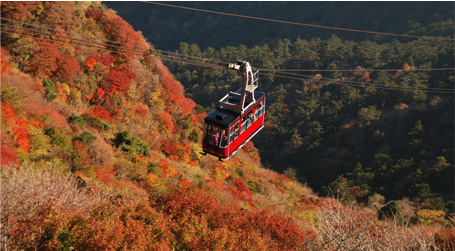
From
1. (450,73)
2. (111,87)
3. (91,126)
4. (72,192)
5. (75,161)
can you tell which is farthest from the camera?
(450,73)

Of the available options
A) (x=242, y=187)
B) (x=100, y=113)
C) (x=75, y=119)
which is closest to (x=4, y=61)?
(x=75, y=119)

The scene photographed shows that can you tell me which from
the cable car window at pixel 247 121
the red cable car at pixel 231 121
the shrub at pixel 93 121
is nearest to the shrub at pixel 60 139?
the shrub at pixel 93 121

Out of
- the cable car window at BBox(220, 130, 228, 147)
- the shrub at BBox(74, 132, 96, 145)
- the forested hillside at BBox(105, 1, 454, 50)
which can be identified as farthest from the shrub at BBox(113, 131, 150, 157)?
the forested hillside at BBox(105, 1, 454, 50)

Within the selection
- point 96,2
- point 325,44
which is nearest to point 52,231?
point 96,2

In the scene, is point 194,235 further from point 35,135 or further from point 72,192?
point 35,135

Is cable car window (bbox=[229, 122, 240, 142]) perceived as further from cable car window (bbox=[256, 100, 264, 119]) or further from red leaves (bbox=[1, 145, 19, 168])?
red leaves (bbox=[1, 145, 19, 168])
